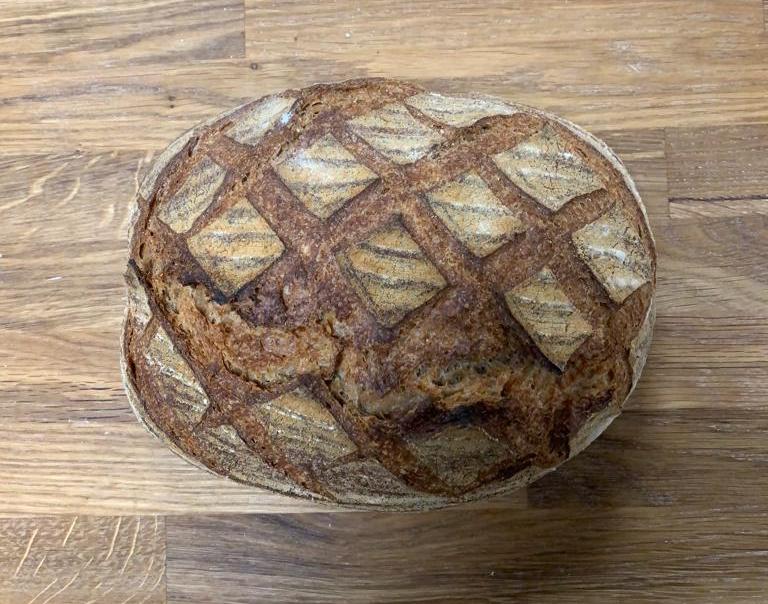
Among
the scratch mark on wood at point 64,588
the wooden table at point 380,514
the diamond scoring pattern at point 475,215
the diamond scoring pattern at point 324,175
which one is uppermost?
the diamond scoring pattern at point 324,175

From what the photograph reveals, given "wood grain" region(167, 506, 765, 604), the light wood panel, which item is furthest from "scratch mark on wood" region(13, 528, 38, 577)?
the light wood panel

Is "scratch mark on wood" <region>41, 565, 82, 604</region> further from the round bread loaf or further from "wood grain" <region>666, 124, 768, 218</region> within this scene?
"wood grain" <region>666, 124, 768, 218</region>

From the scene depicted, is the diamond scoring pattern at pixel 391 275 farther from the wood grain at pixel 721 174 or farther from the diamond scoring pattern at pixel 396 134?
the wood grain at pixel 721 174

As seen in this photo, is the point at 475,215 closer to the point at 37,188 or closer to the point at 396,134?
the point at 396,134

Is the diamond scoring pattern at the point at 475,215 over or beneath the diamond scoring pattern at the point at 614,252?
over

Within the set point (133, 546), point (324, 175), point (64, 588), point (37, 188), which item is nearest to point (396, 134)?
point (324, 175)

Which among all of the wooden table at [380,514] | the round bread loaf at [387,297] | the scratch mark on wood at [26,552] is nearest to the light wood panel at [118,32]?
the wooden table at [380,514]

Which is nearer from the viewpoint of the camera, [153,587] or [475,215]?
[475,215]
